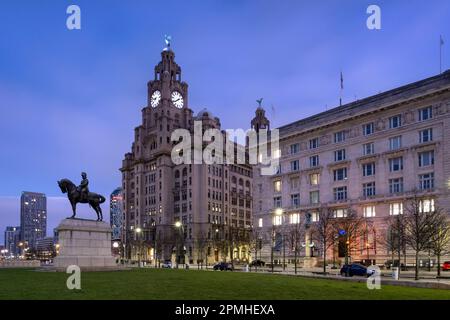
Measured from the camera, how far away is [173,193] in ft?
544

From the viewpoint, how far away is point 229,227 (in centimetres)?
16775

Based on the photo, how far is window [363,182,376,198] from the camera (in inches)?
3307

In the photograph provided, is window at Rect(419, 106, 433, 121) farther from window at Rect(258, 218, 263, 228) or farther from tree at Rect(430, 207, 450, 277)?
window at Rect(258, 218, 263, 228)

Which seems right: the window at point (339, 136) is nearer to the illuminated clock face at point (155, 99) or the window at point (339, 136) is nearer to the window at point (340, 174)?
Result: the window at point (340, 174)

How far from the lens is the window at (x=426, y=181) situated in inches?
2975

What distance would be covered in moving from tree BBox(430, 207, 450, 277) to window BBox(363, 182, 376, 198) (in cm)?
1361

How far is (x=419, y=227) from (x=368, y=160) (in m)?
30.6

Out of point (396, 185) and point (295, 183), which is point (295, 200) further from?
point (396, 185)

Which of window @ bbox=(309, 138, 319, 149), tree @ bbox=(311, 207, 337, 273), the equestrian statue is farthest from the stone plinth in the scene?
window @ bbox=(309, 138, 319, 149)

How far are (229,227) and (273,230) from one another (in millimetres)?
74591

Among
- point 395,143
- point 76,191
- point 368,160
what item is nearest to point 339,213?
point 368,160

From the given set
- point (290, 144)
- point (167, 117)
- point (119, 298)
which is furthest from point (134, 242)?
point (119, 298)

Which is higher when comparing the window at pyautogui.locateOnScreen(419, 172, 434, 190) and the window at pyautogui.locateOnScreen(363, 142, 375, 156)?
the window at pyautogui.locateOnScreen(363, 142, 375, 156)
